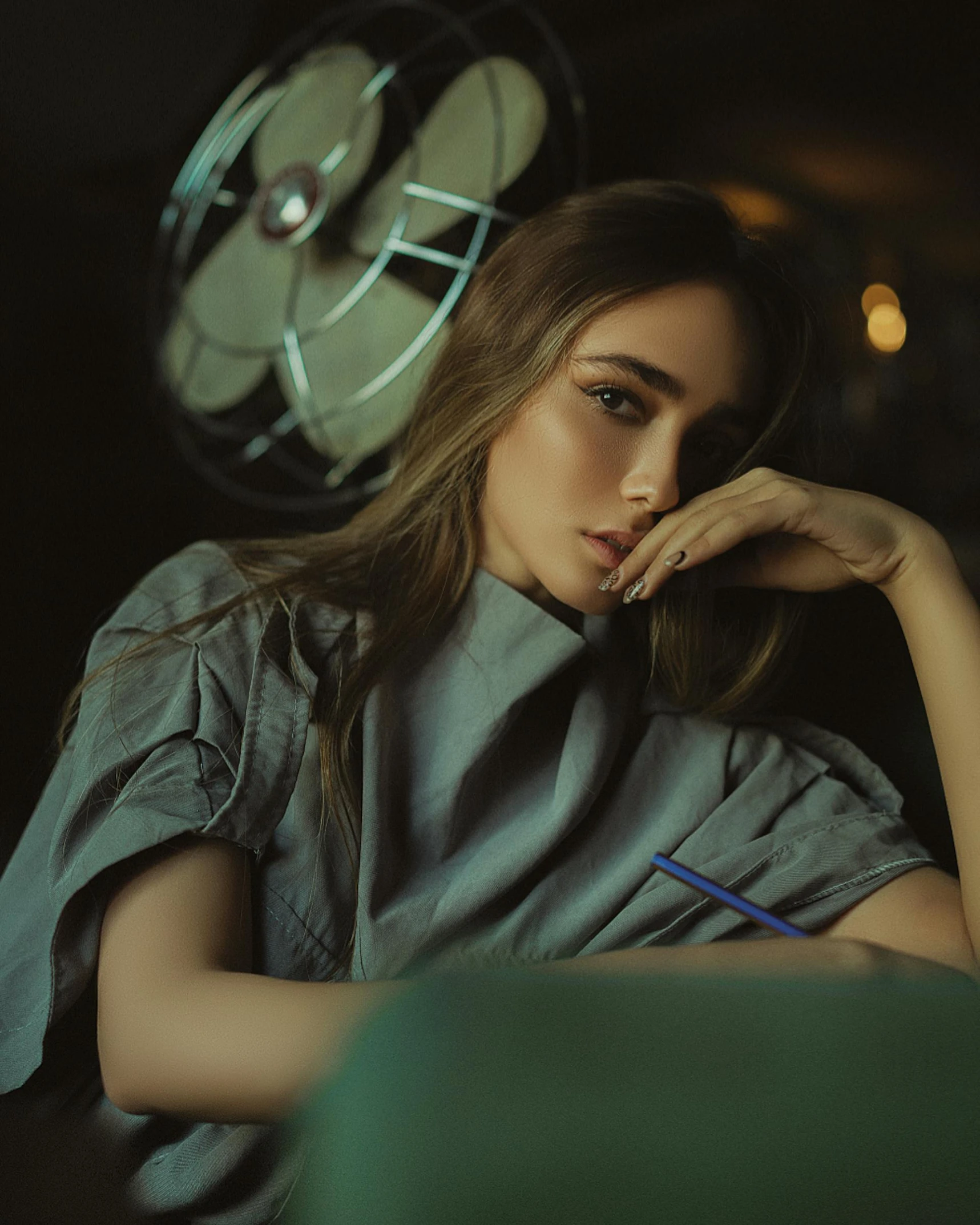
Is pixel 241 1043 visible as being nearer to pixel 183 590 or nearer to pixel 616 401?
pixel 183 590

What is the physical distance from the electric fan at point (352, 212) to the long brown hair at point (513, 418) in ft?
0.42

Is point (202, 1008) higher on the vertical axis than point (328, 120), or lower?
lower

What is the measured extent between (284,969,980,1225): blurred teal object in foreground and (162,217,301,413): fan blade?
1.06m

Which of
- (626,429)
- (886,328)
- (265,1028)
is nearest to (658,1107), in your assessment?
(265,1028)

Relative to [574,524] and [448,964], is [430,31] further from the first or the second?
[448,964]

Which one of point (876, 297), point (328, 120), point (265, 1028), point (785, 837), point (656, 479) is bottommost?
point (785, 837)

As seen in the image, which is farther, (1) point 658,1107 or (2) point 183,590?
(2) point 183,590

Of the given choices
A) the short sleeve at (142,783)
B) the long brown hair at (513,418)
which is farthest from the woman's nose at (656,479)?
the short sleeve at (142,783)

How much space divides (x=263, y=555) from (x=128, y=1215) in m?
0.58

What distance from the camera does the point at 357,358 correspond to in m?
1.32

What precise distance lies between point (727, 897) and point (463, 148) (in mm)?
912

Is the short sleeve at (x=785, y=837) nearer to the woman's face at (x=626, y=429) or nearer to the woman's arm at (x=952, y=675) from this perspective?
the woman's arm at (x=952, y=675)

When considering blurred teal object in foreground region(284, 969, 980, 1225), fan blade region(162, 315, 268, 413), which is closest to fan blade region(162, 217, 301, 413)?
fan blade region(162, 315, 268, 413)

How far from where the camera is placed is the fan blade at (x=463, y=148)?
1.21 m
